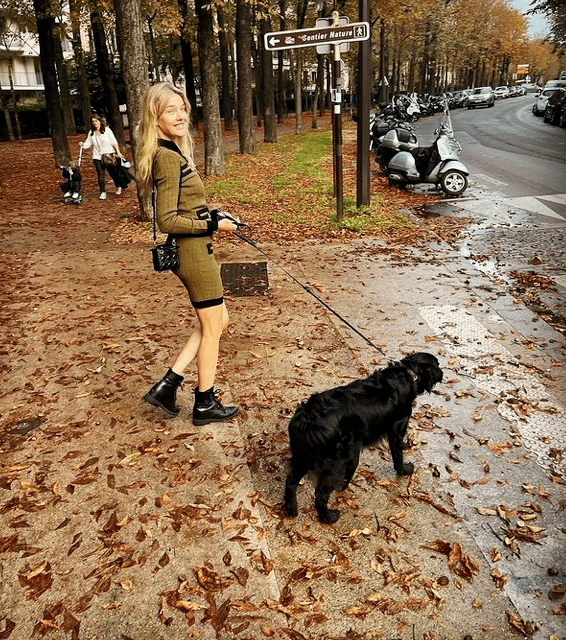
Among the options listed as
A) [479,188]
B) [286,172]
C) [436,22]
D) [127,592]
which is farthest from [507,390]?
[436,22]

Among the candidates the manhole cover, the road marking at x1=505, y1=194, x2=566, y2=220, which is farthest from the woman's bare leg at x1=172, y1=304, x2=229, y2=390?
the road marking at x1=505, y1=194, x2=566, y2=220

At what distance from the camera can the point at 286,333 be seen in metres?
5.82

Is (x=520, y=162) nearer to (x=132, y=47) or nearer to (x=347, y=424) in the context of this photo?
(x=132, y=47)

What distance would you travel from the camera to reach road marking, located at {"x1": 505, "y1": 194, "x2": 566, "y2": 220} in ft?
34.3

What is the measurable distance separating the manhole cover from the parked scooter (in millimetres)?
6291

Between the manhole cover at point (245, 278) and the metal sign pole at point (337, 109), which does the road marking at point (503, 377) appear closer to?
the manhole cover at point (245, 278)

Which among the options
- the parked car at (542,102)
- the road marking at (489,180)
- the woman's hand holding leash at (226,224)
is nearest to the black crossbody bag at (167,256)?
the woman's hand holding leash at (226,224)

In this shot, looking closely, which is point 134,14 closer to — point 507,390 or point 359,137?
point 359,137

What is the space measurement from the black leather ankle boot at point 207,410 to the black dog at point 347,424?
43.3 inches

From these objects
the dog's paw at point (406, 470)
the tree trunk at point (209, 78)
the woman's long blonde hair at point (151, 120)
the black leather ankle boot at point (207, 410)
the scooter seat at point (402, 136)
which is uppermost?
the tree trunk at point (209, 78)

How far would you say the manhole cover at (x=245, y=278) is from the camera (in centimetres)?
709

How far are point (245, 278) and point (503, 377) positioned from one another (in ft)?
12.5

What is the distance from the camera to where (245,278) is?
7.55 meters

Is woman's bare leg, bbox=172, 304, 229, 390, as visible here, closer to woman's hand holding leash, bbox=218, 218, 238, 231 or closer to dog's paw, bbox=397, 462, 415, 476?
woman's hand holding leash, bbox=218, 218, 238, 231
